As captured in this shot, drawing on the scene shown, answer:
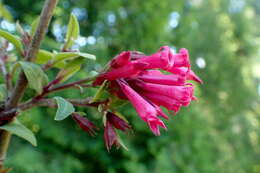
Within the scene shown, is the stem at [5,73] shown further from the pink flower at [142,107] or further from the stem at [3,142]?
the pink flower at [142,107]

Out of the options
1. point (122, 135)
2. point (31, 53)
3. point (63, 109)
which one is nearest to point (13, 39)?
point (31, 53)

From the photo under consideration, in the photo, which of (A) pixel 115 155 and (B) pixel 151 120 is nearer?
(B) pixel 151 120

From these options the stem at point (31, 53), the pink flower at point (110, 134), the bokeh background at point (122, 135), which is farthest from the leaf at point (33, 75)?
the bokeh background at point (122, 135)

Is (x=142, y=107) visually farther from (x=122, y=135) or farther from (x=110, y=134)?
(x=122, y=135)

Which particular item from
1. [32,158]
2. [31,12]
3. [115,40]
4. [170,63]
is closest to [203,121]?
[115,40]

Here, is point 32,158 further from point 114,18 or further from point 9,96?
point 9,96

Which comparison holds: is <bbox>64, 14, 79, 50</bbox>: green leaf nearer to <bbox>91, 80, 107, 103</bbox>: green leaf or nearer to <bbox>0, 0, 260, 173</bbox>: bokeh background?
<bbox>91, 80, 107, 103</bbox>: green leaf

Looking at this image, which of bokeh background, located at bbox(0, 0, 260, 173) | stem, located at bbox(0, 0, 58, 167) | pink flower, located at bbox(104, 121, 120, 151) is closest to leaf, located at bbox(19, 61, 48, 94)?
stem, located at bbox(0, 0, 58, 167)
